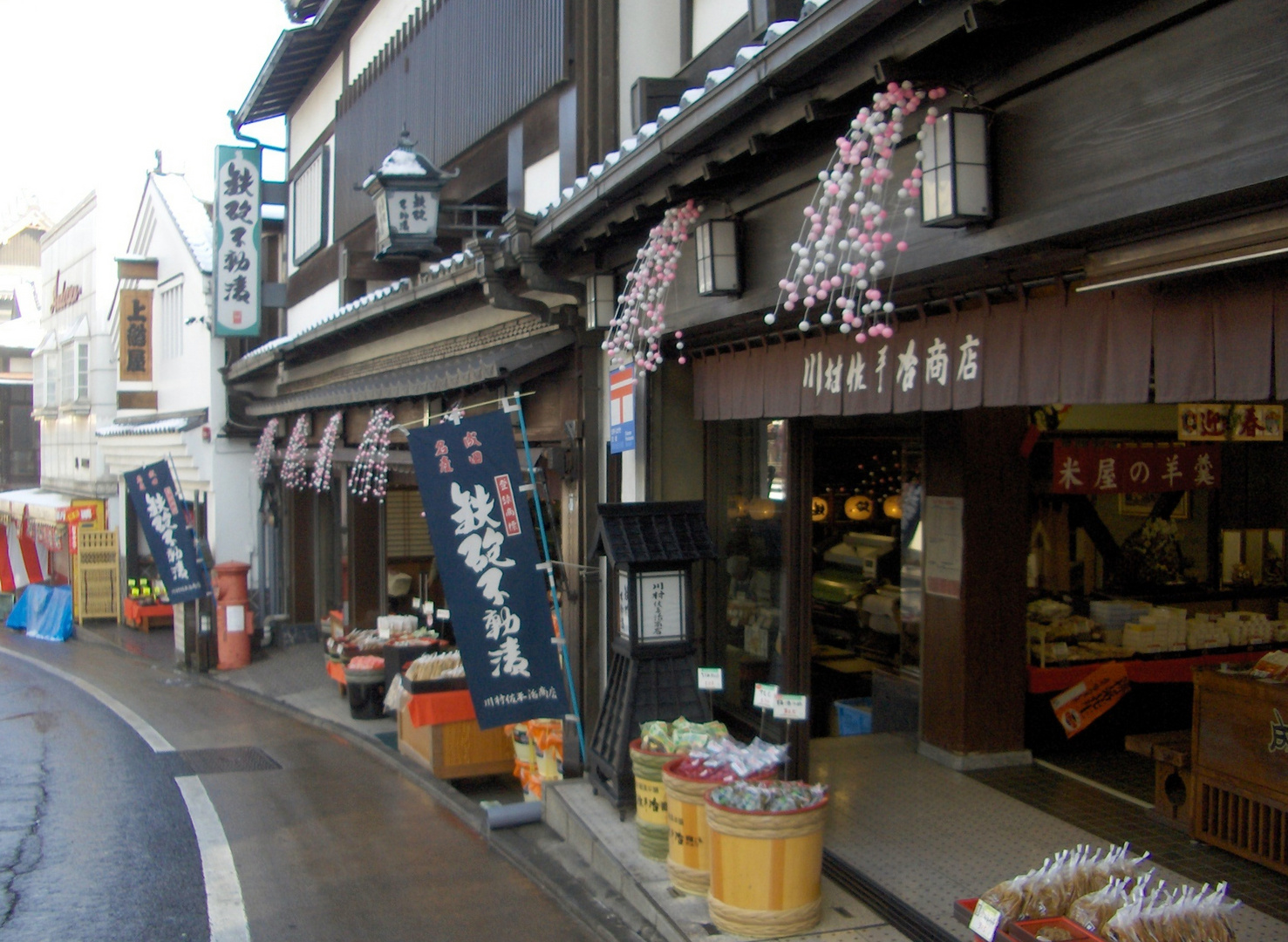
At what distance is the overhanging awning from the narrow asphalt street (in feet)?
12.5

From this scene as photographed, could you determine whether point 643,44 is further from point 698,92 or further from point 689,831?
point 689,831

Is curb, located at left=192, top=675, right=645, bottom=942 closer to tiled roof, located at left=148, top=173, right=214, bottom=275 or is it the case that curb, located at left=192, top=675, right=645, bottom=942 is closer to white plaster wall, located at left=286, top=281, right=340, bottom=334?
white plaster wall, located at left=286, top=281, right=340, bottom=334

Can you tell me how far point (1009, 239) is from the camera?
4367 millimetres

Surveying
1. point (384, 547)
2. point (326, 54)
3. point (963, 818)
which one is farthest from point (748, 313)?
point (326, 54)

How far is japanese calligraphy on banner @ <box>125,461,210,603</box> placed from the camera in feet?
54.9

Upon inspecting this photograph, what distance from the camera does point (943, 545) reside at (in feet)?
28.8

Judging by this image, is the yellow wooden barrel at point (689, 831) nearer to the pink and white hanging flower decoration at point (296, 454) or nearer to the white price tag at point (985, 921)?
the white price tag at point (985, 921)

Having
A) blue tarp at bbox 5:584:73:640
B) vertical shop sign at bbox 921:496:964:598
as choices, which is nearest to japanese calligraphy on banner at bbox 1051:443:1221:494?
vertical shop sign at bbox 921:496:964:598

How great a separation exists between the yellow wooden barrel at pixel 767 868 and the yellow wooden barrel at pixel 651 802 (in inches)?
42.5

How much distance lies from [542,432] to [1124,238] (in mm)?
6466

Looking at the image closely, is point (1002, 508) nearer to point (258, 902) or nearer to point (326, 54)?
point (258, 902)

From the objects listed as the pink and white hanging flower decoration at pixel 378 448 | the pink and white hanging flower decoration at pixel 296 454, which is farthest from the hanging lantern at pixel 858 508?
the pink and white hanging flower decoration at pixel 296 454

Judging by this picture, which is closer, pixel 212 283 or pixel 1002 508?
pixel 1002 508

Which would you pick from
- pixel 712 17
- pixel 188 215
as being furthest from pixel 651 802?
pixel 188 215
